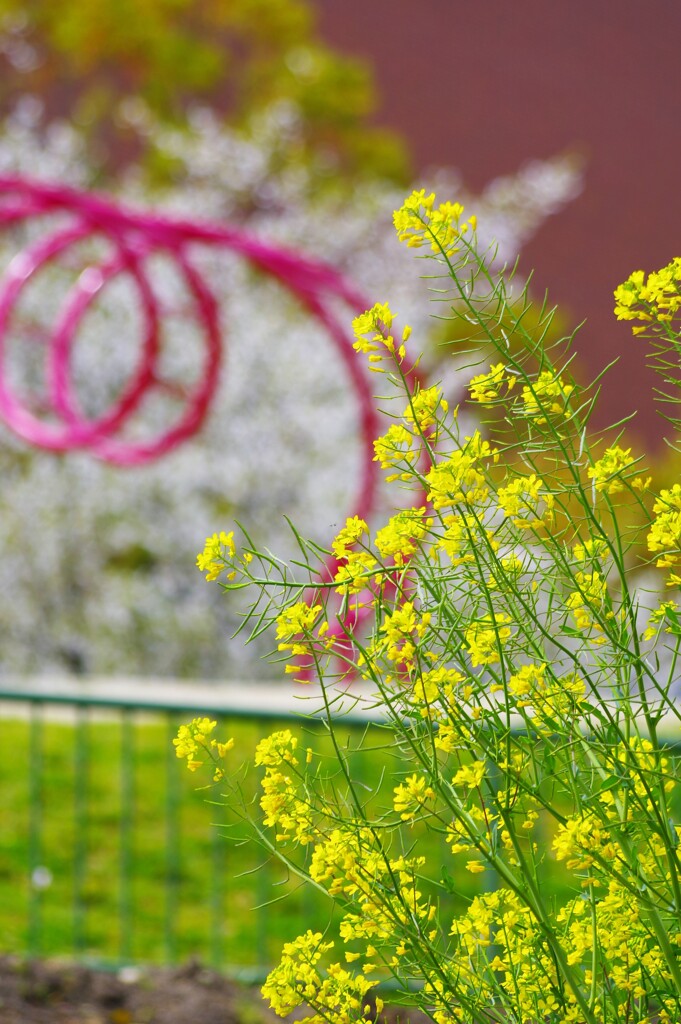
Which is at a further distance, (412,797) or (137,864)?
(137,864)

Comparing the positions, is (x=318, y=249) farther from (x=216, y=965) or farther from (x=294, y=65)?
(x=216, y=965)

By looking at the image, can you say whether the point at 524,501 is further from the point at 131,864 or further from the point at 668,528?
the point at 131,864

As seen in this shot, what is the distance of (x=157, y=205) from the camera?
13.8 m

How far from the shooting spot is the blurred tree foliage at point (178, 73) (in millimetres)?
15539

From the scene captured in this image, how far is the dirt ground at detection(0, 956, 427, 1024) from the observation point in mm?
3420

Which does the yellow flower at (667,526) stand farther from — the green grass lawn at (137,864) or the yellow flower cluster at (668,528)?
the green grass lawn at (137,864)

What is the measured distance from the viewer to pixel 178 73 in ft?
52.1

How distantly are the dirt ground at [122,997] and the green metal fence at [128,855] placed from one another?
198 millimetres

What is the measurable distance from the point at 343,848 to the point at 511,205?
510 inches

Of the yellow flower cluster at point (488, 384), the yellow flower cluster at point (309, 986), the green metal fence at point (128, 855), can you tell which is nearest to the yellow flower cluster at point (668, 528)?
the yellow flower cluster at point (488, 384)

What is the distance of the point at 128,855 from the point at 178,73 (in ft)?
43.0

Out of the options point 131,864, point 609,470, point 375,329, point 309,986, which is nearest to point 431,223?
point 375,329

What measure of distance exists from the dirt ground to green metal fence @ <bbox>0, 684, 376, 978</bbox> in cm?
20

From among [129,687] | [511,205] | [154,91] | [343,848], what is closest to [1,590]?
[129,687]
